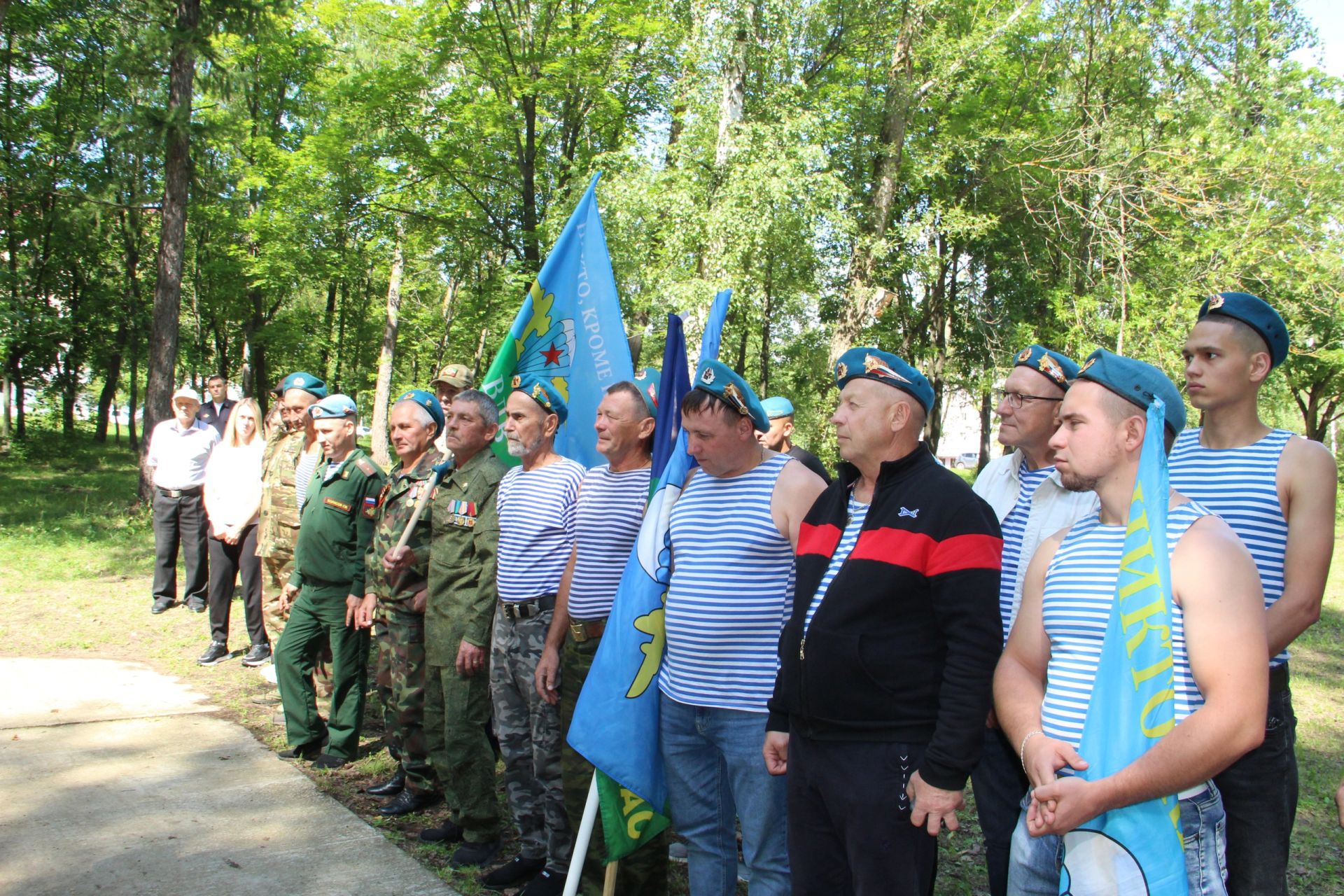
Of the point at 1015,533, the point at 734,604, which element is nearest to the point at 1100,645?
the point at 1015,533

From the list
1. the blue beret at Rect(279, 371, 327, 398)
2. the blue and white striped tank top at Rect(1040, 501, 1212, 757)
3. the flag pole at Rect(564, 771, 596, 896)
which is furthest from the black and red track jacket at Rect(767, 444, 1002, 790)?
the blue beret at Rect(279, 371, 327, 398)

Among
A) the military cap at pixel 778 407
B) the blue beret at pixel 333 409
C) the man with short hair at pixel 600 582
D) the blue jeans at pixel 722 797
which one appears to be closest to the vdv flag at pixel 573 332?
the man with short hair at pixel 600 582

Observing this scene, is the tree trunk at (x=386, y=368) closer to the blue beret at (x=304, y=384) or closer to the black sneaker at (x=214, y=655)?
the black sneaker at (x=214, y=655)

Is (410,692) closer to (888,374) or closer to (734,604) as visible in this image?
(734,604)

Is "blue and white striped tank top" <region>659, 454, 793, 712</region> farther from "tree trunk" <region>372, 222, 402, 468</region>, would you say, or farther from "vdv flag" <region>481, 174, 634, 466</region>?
"tree trunk" <region>372, 222, 402, 468</region>

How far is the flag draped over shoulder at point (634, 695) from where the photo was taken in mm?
3588

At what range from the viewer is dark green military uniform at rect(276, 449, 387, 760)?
5664 millimetres

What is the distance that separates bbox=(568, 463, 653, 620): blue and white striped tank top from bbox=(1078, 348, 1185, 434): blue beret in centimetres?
213

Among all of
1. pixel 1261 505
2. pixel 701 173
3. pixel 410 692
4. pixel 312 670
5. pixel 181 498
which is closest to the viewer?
pixel 1261 505

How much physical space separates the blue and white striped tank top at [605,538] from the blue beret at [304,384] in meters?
3.54

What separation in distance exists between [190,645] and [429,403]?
465cm

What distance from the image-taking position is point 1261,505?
9.30 ft

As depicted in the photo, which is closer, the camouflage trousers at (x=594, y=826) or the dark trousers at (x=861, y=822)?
the dark trousers at (x=861, y=822)

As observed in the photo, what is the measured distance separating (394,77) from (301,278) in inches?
231
